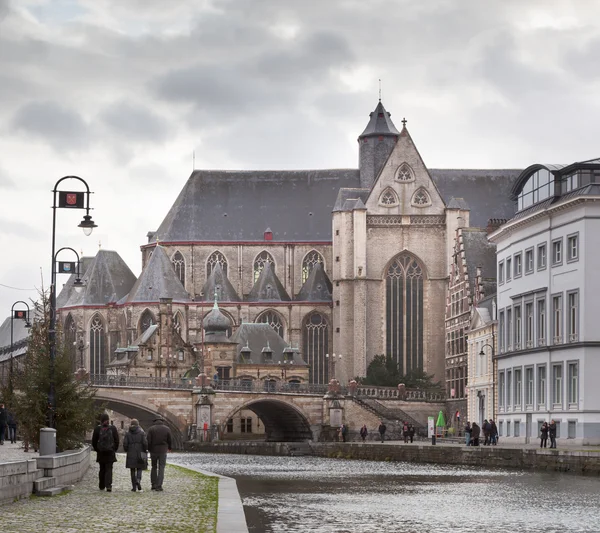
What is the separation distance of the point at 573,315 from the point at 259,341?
2384 inches

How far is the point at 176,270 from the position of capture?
130750 millimetres

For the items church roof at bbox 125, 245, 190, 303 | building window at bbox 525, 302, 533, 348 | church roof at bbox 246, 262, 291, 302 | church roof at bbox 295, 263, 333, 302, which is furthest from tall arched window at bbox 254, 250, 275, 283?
building window at bbox 525, 302, 533, 348

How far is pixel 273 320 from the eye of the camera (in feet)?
417

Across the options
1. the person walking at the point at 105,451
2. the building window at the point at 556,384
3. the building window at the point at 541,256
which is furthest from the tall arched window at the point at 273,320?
the person walking at the point at 105,451

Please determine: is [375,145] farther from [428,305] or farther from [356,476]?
[356,476]

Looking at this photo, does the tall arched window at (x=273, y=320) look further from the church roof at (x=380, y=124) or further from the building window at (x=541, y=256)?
the building window at (x=541, y=256)

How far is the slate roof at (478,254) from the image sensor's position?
3629 inches

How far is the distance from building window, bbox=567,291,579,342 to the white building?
0.04 m

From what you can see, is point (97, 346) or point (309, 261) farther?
point (309, 261)

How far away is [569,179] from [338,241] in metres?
59.3

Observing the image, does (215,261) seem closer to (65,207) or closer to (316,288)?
(316,288)

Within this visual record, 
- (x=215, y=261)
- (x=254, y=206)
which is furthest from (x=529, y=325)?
(x=254, y=206)

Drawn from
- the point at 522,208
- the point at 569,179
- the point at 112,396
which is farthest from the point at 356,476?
the point at 112,396

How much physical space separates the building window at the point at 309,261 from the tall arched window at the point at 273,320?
5.34 m
